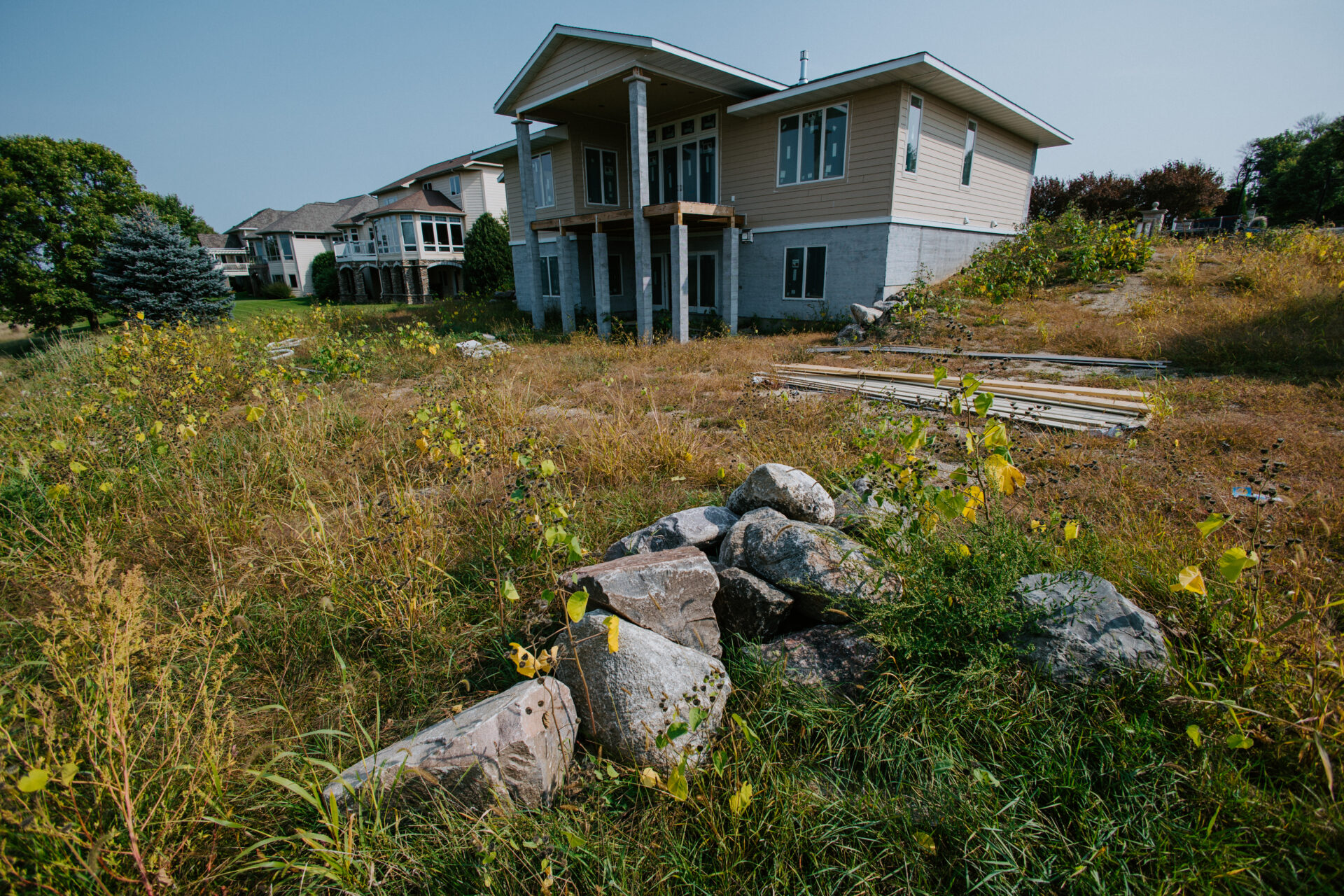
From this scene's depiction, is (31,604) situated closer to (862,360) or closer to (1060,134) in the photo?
(862,360)

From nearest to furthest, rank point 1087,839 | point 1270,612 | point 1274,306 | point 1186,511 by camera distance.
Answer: point 1087,839
point 1270,612
point 1186,511
point 1274,306

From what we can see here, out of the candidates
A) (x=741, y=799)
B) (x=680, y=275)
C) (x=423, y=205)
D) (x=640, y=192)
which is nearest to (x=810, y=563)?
(x=741, y=799)

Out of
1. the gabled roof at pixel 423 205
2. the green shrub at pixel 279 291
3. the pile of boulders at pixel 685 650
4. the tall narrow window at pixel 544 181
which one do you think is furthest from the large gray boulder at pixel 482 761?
the green shrub at pixel 279 291

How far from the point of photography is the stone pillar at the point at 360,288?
36.2 metres

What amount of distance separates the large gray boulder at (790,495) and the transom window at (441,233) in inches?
1378

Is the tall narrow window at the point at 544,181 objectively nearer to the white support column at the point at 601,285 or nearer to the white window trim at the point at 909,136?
the white support column at the point at 601,285

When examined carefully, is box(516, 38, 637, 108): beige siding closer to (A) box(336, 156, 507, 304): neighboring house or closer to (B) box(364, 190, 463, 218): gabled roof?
(A) box(336, 156, 507, 304): neighboring house

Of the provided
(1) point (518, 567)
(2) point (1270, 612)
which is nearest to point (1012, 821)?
(2) point (1270, 612)

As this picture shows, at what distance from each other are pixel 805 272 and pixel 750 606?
11888mm

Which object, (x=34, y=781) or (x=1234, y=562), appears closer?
(x=34, y=781)

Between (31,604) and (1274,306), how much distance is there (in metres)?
13.7

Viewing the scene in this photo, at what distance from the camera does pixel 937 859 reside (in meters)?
1.69

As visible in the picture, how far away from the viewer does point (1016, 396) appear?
5969 mm

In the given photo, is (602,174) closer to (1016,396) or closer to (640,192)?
(640,192)
